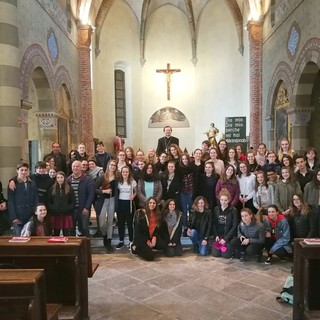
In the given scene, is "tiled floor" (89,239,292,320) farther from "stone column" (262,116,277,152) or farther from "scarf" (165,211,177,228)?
"stone column" (262,116,277,152)

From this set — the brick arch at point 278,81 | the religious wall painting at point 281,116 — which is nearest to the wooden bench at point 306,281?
the brick arch at point 278,81

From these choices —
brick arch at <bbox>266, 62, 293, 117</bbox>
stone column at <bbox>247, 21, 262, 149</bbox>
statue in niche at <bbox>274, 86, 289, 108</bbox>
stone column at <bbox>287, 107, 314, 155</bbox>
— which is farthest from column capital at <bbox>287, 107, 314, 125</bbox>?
stone column at <bbox>247, 21, 262, 149</bbox>

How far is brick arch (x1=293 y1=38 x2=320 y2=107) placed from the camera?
8441 millimetres

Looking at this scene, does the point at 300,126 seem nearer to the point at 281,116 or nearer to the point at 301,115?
the point at 301,115

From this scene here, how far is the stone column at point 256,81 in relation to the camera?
1316 cm

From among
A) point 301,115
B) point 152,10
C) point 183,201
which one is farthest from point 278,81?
point 152,10

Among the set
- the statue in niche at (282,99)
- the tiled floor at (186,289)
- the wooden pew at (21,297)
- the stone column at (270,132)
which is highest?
the statue in niche at (282,99)

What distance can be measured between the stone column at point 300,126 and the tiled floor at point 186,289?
5196mm

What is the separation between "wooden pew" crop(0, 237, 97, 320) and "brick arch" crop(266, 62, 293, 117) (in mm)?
8059

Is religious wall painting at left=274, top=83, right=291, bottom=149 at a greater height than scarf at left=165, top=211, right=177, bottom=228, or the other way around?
religious wall painting at left=274, top=83, right=291, bottom=149

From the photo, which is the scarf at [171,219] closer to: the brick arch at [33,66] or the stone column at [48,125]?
the brick arch at [33,66]

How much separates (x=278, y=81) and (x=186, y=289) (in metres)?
8.30

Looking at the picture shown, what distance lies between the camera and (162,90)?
57.8 feet

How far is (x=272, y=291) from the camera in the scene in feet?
15.0
